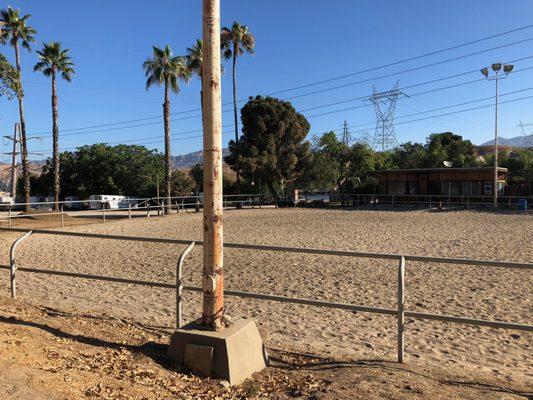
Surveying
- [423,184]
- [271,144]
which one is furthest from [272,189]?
[423,184]

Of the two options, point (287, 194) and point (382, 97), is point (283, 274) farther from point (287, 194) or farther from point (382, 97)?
point (382, 97)

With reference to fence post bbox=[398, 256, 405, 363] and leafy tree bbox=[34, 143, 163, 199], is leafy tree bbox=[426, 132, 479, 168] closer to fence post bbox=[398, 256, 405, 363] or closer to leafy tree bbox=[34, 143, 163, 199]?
leafy tree bbox=[34, 143, 163, 199]

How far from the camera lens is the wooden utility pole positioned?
4531mm

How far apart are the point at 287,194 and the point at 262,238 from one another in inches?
1239

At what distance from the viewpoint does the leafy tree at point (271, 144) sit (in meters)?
42.1

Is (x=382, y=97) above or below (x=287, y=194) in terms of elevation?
above

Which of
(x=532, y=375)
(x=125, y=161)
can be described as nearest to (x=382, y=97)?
(x=125, y=161)

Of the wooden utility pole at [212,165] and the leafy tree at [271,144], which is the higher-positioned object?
the leafy tree at [271,144]

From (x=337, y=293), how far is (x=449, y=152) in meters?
60.3

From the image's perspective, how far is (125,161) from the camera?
56.6 m

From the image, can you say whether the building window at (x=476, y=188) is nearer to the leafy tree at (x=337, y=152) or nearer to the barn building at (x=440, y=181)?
the barn building at (x=440, y=181)

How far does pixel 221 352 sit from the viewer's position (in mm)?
4398

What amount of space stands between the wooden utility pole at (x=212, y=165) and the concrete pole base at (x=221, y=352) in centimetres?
20

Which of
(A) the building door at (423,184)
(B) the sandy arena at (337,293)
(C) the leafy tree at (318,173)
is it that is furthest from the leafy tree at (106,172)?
(B) the sandy arena at (337,293)
